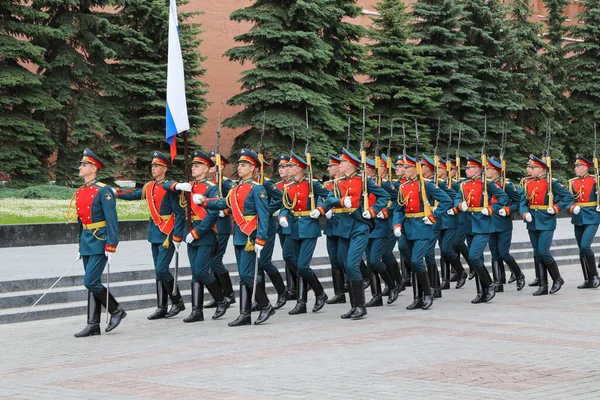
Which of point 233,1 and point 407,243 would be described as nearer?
point 407,243

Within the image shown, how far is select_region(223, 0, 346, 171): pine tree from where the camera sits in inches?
956

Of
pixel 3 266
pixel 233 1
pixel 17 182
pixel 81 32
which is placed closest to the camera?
pixel 3 266

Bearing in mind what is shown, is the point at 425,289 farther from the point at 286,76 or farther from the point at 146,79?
the point at 146,79

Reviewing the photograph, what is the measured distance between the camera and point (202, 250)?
426 inches

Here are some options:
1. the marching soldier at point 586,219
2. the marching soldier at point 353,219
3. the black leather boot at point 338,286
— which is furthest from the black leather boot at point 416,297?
the marching soldier at point 586,219

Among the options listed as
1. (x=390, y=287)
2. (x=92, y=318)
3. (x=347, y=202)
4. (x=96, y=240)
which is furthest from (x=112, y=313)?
(x=390, y=287)

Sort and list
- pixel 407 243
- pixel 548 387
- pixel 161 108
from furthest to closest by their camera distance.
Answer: pixel 161 108 < pixel 407 243 < pixel 548 387

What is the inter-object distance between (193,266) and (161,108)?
15095 millimetres

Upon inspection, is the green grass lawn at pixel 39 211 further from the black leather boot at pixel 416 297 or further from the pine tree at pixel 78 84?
the black leather boot at pixel 416 297

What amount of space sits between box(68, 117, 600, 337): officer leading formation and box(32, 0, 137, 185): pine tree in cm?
1145

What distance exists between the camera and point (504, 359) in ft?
26.3

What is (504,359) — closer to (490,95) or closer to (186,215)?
(186,215)

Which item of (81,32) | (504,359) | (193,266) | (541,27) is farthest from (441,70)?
(504,359)

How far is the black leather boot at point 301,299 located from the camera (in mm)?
11430
